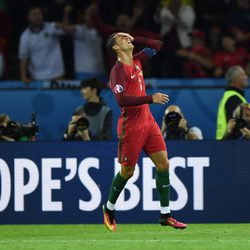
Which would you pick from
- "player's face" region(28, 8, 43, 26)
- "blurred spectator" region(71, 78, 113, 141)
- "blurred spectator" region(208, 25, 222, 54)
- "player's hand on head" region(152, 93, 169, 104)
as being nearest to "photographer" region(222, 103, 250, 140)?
"blurred spectator" region(71, 78, 113, 141)

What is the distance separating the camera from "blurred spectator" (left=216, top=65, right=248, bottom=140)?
1460 centimetres

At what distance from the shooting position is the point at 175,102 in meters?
16.5

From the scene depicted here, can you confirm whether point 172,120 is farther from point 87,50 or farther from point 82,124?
point 87,50

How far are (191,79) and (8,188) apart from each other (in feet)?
13.9

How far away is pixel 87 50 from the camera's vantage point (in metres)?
17.8

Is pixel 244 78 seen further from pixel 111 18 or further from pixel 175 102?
pixel 111 18

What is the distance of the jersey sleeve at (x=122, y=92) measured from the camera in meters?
11.4

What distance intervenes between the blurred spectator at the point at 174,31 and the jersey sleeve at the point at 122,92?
611cm

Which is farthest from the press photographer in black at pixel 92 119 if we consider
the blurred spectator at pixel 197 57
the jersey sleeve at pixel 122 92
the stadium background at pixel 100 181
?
the blurred spectator at pixel 197 57

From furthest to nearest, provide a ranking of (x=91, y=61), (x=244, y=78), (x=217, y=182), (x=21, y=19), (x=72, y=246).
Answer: (x=21, y=19)
(x=91, y=61)
(x=244, y=78)
(x=217, y=182)
(x=72, y=246)

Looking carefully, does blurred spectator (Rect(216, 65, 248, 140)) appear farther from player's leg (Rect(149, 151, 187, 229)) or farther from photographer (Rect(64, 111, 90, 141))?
player's leg (Rect(149, 151, 187, 229))

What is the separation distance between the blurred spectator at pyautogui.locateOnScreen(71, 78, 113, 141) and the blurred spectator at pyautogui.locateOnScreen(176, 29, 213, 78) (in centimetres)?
258

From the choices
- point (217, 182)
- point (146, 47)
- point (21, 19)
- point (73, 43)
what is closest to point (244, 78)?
point (217, 182)

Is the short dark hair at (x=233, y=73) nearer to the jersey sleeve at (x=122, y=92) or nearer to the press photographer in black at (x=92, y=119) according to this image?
the press photographer in black at (x=92, y=119)
